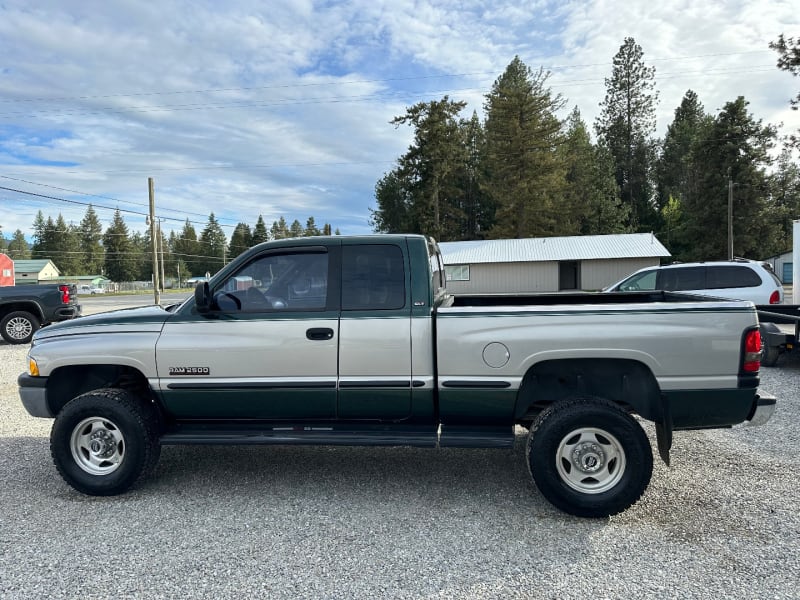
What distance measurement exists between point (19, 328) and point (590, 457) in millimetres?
13319

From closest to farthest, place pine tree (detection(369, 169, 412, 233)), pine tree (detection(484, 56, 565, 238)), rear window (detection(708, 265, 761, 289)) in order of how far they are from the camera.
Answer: rear window (detection(708, 265, 761, 289)) → pine tree (detection(484, 56, 565, 238)) → pine tree (detection(369, 169, 412, 233))

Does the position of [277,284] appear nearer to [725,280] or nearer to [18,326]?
[725,280]

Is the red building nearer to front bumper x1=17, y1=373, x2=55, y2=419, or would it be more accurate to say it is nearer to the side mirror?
front bumper x1=17, y1=373, x2=55, y2=419

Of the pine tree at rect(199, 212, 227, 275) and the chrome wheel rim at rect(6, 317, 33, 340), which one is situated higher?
the pine tree at rect(199, 212, 227, 275)

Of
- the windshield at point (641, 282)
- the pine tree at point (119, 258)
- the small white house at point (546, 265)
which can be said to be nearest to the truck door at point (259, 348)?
the windshield at point (641, 282)

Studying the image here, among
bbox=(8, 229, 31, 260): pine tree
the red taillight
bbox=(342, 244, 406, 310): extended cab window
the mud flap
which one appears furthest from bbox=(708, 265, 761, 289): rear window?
bbox=(8, 229, 31, 260): pine tree

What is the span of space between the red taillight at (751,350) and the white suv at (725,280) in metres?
7.34

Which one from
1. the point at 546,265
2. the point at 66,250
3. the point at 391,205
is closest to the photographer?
the point at 546,265

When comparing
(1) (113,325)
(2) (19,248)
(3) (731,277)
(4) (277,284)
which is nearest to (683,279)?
(3) (731,277)

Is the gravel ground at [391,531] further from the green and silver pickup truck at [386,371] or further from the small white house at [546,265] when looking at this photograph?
the small white house at [546,265]

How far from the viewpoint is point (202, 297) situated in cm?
394

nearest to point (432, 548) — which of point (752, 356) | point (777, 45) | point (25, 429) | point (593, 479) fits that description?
point (593, 479)

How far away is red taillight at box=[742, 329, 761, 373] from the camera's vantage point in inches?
140

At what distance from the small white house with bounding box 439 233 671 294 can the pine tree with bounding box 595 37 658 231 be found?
88.4ft
